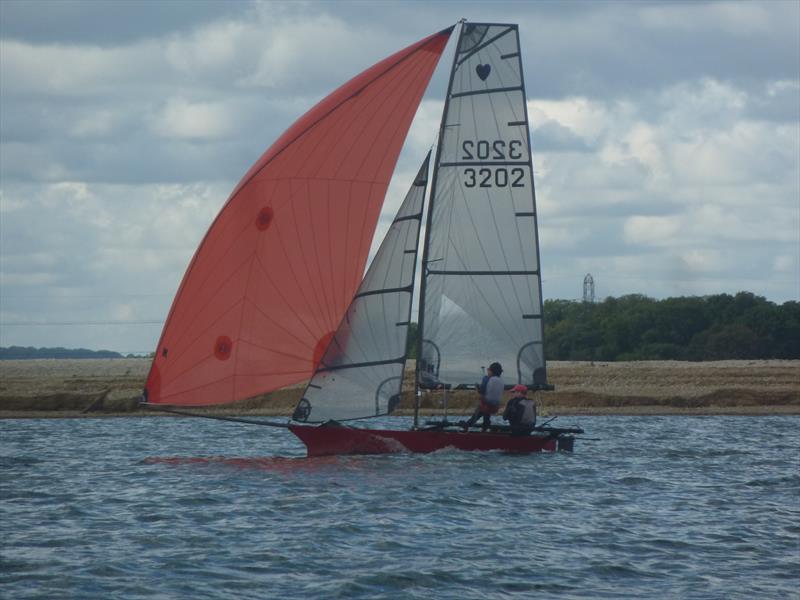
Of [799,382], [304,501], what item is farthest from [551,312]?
[304,501]

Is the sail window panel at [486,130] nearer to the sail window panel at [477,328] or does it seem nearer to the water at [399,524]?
the sail window panel at [477,328]

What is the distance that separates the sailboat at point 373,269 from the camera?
85.9 feet

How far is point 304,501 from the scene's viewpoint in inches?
861

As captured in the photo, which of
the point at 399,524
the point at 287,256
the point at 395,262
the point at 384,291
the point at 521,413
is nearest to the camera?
the point at 399,524

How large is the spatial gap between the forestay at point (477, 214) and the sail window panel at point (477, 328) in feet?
0.07

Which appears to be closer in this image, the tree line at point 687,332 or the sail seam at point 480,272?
the sail seam at point 480,272

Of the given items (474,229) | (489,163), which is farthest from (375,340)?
(489,163)

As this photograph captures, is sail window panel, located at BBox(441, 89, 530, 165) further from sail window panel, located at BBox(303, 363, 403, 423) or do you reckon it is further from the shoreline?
the shoreline

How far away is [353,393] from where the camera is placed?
27031 mm

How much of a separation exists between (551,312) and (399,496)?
8031cm

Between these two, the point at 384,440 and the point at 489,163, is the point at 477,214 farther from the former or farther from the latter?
the point at 384,440

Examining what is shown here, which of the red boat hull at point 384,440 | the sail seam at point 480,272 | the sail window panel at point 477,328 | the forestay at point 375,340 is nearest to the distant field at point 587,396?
the sail window panel at point 477,328

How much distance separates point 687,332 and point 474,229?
60.3 metres

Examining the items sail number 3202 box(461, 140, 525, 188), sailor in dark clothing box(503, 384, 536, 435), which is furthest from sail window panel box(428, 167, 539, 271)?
sailor in dark clothing box(503, 384, 536, 435)
